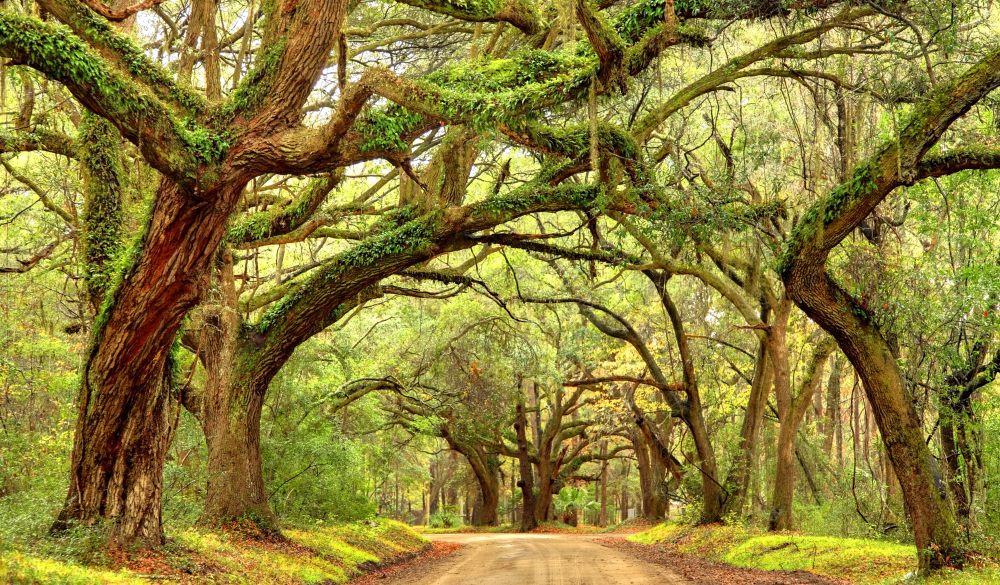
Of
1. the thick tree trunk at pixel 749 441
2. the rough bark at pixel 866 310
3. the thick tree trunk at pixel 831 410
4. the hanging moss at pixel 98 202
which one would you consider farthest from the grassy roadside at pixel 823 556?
the hanging moss at pixel 98 202

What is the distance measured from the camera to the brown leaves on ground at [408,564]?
10764 mm

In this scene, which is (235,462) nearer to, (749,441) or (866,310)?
(866,310)

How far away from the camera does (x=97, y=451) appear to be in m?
7.65

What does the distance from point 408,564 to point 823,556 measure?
22.9ft

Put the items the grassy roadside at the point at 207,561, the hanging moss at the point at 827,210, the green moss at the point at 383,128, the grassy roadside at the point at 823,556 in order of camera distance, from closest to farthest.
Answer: the grassy roadside at the point at 207,561 < the green moss at the point at 383,128 < the hanging moss at the point at 827,210 < the grassy roadside at the point at 823,556

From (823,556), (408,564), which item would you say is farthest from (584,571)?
(408,564)

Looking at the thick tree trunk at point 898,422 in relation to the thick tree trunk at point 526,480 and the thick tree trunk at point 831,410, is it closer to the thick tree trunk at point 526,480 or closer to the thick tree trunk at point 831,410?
the thick tree trunk at point 831,410

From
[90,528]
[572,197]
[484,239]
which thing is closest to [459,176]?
[484,239]

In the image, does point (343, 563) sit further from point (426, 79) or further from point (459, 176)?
point (426, 79)

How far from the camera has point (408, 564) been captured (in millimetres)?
13688

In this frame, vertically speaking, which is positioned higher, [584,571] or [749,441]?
[749,441]

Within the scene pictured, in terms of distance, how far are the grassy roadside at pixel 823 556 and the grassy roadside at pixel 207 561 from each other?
617 cm

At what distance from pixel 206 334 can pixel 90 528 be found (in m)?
4.30

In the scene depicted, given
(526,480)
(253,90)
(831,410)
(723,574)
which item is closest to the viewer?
(253,90)
